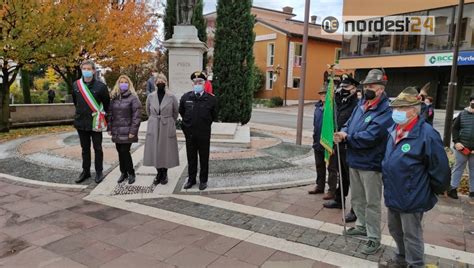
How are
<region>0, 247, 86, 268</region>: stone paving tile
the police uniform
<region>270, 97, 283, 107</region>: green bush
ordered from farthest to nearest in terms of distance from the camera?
<region>270, 97, 283, 107</region>: green bush, the police uniform, <region>0, 247, 86, 268</region>: stone paving tile

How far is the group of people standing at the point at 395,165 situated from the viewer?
3.18 meters

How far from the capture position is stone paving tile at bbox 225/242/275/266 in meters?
3.69

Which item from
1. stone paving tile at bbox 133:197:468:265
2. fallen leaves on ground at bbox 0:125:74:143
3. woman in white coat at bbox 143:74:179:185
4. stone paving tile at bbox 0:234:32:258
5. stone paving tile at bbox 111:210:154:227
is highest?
woman in white coat at bbox 143:74:179:185

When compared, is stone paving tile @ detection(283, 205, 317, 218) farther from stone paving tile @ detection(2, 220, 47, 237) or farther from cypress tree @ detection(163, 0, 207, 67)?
cypress tree @ detection(163, 0, 207, 67)

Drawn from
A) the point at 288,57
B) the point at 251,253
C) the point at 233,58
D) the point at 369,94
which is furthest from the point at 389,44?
the point at 251,253

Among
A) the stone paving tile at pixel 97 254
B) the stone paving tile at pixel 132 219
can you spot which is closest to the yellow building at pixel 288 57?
the stone paving tile at pixel 132 219

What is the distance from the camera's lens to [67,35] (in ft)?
39.0

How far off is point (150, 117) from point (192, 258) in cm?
293

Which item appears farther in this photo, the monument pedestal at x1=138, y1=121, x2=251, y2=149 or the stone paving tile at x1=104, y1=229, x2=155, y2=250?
the monument pedestal at x1=138, y1=121, x2=251, y2=149

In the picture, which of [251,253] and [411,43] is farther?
[411,43]

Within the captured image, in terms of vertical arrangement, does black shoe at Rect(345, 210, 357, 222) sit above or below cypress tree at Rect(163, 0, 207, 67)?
below

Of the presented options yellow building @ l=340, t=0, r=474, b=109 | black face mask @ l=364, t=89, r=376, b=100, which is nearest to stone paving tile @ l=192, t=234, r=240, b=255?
black face mask @ l=364, t=89, r=376, b=100

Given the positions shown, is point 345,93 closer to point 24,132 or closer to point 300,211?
point 300,211

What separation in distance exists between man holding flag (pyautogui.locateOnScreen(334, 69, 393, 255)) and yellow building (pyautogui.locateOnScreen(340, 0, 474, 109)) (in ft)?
69.8
